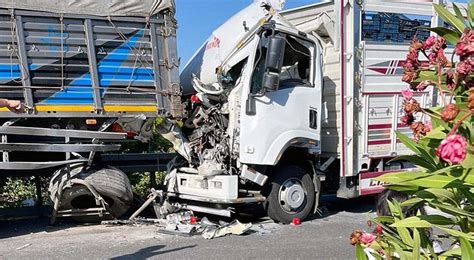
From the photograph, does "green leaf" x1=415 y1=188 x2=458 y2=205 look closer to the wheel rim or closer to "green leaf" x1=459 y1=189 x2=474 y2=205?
"green leaf" x1=459 y1=189 x2=474 y2=205

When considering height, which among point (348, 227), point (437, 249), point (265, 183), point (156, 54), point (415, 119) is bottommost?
point (348, 227)

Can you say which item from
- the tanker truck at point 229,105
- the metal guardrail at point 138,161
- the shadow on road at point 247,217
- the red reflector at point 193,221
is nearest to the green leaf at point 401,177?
the shadow on road at point 247,217

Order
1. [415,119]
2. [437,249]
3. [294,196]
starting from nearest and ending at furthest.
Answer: [415,119]
[437,249]
[294,196]

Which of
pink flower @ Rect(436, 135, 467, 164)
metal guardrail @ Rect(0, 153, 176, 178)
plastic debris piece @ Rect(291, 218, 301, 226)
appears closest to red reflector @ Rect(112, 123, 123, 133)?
metal guardrail @ Rect(0, 153, 176, 178)

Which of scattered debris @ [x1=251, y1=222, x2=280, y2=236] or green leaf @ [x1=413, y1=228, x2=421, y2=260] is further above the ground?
green leaf @ [x1=413, y1=228, x2=421, y2=260]

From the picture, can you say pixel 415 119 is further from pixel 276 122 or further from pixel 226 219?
pixel 226 219

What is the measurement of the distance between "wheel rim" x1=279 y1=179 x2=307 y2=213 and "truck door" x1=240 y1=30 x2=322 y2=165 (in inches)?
22.7

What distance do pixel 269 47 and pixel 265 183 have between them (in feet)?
6.21

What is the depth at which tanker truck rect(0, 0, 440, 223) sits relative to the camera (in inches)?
255

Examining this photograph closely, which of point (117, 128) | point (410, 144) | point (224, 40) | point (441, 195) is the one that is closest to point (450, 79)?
point (410, 144)

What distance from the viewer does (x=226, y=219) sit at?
746 centimetres

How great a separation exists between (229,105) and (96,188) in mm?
2088

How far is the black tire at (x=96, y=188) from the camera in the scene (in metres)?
6.61

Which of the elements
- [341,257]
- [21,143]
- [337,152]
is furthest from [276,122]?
[21,143]
